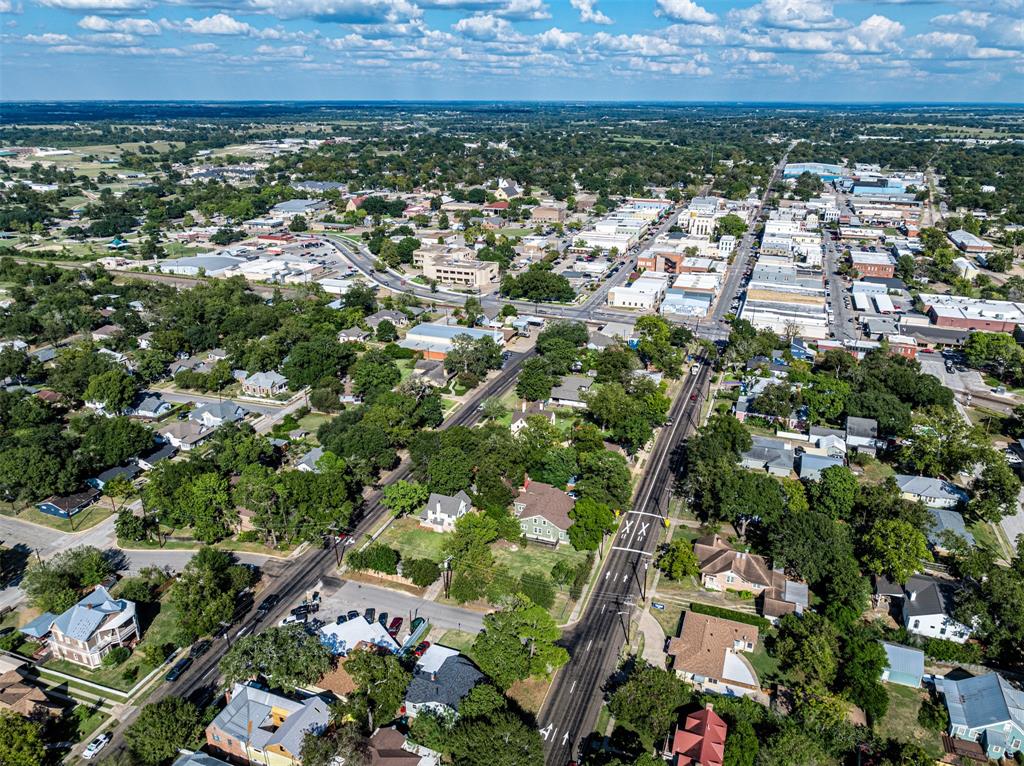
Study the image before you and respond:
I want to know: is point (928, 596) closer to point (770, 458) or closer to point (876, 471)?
point (770, 458)

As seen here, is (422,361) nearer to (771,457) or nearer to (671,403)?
(671,403)

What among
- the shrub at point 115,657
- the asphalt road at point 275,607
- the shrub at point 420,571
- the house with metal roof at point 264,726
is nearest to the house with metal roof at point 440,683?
the house with metal roof at point 264,726

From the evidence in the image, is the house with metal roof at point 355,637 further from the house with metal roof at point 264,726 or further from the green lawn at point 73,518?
the green lawn at point 73,518

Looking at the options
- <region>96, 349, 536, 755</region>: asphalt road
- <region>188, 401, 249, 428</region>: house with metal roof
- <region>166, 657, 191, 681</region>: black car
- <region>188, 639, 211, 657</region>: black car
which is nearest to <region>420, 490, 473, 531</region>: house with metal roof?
<region>96, 349, 536, 755</region>: asphalt road

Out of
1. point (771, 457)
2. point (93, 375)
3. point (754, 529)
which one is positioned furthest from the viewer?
point (93, 375)

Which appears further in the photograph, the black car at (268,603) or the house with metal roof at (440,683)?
the black car at (268,603)

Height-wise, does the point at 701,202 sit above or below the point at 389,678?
above

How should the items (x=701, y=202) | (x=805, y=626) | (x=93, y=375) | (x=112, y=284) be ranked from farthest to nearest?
(x=701, y=202) < (x=112, y=284) < (x=93, y=375) < (x=805, y=626)

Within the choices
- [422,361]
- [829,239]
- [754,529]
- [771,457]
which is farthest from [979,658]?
[829,239]
